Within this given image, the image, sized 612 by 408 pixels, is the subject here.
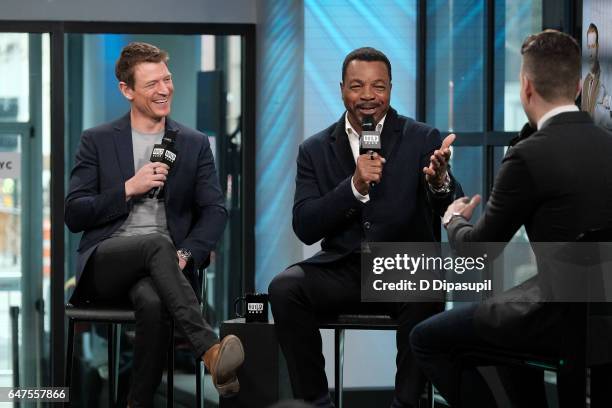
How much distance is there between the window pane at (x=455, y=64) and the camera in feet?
15.0

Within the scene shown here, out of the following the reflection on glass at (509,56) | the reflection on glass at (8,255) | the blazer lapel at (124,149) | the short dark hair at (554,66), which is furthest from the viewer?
the reflection on glass at (8,255)

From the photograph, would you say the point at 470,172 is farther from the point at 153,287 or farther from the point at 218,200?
the point at 153,287

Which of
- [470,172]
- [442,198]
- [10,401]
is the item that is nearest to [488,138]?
[470,172]

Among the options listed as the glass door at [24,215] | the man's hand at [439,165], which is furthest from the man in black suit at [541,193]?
the glass door at [24,215]

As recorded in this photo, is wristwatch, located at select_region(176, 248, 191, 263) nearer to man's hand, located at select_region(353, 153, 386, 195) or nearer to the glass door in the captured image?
man's hand, located at select_region(353, 153, 386, 195)

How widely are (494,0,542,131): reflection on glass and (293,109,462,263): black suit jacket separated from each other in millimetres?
886

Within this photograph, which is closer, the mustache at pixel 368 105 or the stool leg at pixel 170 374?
the stool leg at pixel 170 374

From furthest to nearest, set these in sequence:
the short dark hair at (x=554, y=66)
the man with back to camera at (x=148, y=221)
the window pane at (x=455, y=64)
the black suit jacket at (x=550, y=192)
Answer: the window pane at (x=455, y=64) < the man with back to camera at (x=148, y=221) < the short dark hair at (x=554, y=66) < the black suit jacket at (x=550, y=192)

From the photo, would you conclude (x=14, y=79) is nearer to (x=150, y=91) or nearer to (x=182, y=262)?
(x=150, y=91)

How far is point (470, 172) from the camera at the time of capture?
459cm

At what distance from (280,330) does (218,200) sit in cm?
65

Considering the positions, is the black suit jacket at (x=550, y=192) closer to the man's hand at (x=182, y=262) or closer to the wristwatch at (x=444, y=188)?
the wristwatch at (x=444, y=188)

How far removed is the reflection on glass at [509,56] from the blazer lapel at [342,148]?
101cm

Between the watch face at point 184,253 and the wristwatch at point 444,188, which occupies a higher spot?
the wristwatch at point 444,188
